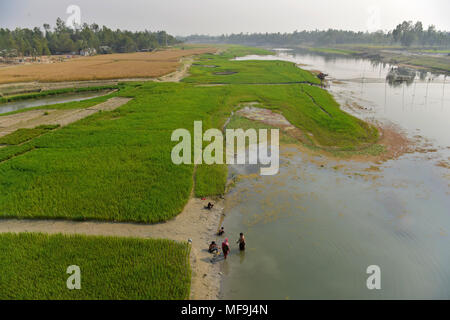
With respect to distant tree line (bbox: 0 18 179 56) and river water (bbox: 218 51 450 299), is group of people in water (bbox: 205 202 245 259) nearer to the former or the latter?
river water (bbox: 218 51 450 299)

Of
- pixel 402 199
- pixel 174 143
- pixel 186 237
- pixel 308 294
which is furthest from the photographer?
pixel 174 143

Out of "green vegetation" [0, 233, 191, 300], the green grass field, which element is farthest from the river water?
the green grass field

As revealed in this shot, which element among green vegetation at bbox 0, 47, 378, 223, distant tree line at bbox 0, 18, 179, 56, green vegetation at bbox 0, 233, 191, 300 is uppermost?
distant tree line at bbox 0, 18, 179, 56

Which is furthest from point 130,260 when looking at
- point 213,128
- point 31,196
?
point 213,128

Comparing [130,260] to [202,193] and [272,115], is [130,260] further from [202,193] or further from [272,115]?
[272,115]

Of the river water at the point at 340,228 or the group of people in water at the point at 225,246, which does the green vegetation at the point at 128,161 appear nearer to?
the group of people in water at the point at 225,246

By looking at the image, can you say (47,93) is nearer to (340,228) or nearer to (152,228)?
(152,228)
